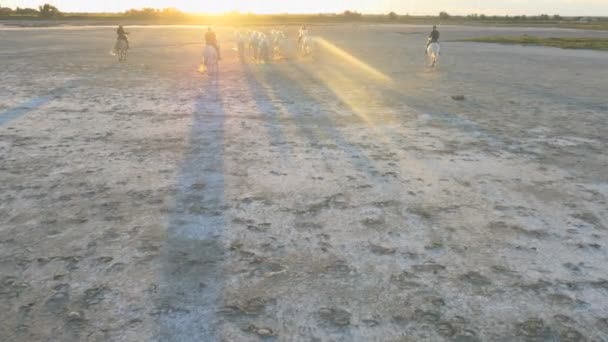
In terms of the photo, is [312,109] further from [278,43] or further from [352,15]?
[352,15]

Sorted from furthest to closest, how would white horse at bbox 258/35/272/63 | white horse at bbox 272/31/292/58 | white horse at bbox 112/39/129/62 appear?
white horse at bbox 272/31/292/58 < white horse at bbox 258/35/272/63 < white horse at bbox 112/39/129/62

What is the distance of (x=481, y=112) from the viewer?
478 inches

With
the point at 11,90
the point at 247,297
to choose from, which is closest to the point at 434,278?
the point at 247,297

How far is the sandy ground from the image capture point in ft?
12.4

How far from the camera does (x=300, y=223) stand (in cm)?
547

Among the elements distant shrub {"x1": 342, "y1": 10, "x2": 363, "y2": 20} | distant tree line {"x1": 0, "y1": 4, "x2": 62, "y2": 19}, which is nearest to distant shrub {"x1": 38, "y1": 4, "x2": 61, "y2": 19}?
distant tree line {"x1": 0, "y1": 4, "x2": 62, "y2": 19}

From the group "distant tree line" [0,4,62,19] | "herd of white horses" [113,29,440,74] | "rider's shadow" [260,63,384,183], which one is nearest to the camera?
"rider's shadow" [260,63,384,183]

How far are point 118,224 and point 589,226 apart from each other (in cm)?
560

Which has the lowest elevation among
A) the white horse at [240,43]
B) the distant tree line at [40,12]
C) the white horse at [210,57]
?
the white horse at [210,57]

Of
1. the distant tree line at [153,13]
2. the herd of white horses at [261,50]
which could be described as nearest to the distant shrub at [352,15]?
the distant tree line at [153,13]

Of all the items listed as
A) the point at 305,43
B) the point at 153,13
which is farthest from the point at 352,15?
the point at 305,43

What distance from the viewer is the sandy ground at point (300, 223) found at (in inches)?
148

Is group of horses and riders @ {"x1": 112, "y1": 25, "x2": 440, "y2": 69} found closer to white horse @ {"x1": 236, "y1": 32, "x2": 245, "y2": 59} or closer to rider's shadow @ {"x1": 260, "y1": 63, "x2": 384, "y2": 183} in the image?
white horse @ {"x1": 236, "y1": 32, "x2": 245, "y2": 59}

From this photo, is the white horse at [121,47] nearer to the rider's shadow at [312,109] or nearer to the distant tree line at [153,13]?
the rider's shadow at [312,109]
